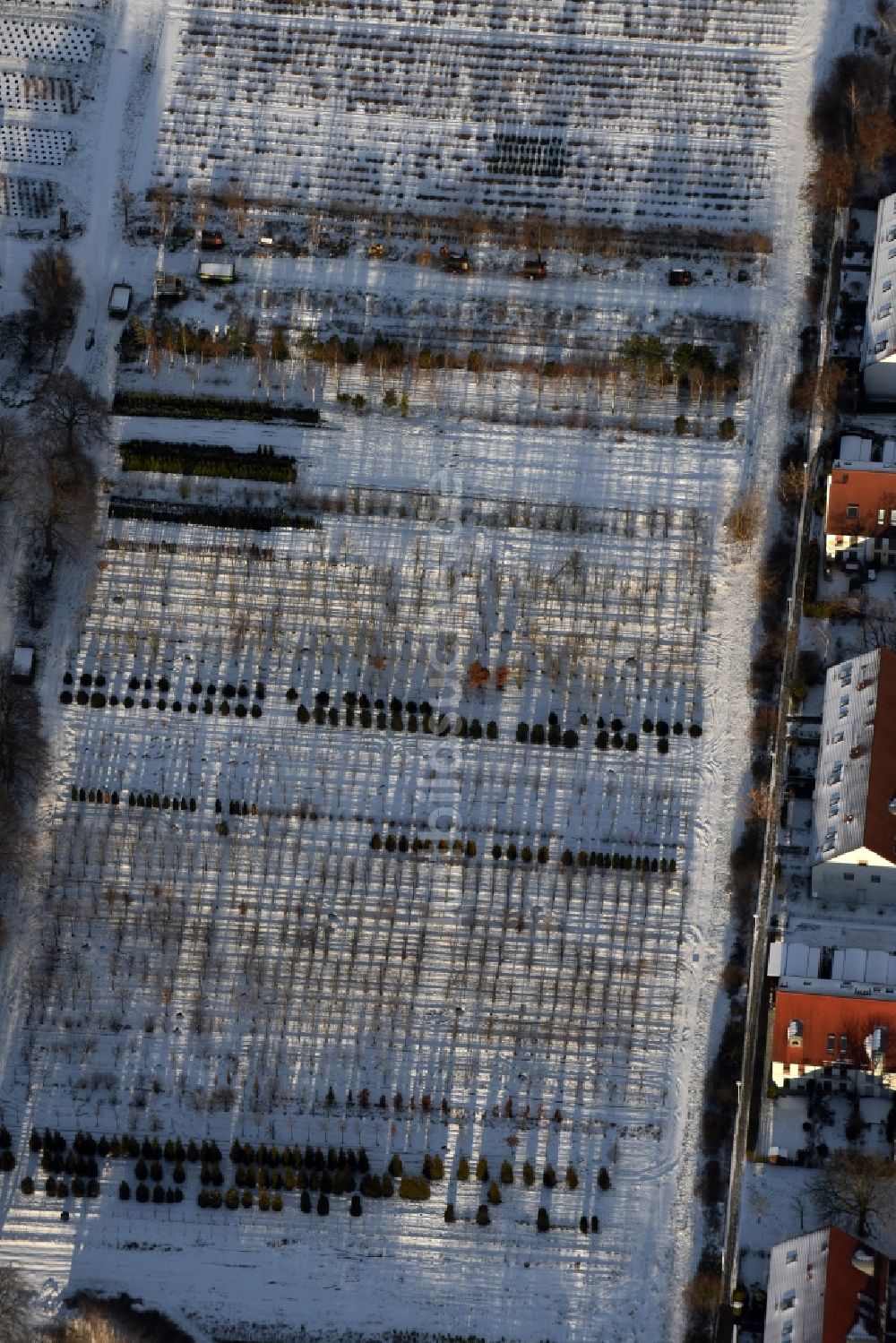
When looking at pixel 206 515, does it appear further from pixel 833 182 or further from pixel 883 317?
pixel 833 182

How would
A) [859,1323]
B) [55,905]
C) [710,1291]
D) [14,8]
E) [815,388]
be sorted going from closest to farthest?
1. [859,1323]
2. [710,1291]
3. [55,905]
4. [815,388]
5. [14,8]

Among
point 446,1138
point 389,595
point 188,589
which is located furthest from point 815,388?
point 446,1138

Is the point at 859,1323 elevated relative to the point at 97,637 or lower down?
lower down

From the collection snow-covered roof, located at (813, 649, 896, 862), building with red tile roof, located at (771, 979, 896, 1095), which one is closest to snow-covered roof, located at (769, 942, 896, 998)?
building with red tile roof, located at (771, 979, 896, 1095)

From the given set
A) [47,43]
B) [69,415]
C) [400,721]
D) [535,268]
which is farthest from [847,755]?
[47,43]

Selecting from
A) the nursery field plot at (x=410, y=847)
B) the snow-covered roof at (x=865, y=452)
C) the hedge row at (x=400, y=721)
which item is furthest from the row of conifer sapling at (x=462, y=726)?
the snow-covered roof at (x=865, y=452)

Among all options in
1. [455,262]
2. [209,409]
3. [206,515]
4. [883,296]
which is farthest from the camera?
[455,262]

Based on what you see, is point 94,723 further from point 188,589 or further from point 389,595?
point 389,595
